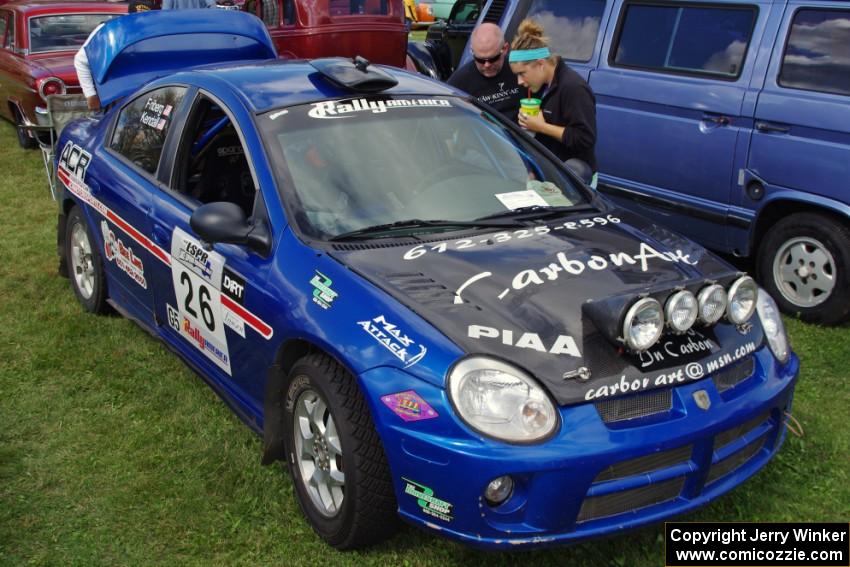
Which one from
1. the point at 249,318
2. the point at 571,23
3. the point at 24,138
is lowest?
the point at 24,138

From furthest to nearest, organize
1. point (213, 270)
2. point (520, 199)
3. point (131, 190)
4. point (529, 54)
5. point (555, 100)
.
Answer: point (555, 100), point (529, 54), point (131, 190), point (520, 199), point (213, 270)

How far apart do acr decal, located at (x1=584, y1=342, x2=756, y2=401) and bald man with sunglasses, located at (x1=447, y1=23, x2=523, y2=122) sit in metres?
3.06

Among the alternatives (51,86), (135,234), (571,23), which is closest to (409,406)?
(135,234)

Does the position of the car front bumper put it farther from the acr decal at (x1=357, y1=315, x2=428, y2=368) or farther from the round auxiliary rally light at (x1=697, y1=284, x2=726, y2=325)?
the round auxiliary rally light at (x1=697, y1=284, x2=726, y2=325)

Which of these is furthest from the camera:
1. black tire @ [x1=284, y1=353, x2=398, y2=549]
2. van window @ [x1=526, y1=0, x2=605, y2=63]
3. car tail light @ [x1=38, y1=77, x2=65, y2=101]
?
car tail light @ [x1=38, y1=77, x2=65, y2=101]

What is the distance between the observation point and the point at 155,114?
15.4 ft

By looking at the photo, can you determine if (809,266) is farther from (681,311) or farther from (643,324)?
(643,324)

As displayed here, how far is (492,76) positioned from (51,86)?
5.66 m

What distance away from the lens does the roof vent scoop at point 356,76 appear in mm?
4062

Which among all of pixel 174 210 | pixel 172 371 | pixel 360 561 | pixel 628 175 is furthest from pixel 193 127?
pixel 628 175

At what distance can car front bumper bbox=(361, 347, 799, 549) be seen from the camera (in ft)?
8.99

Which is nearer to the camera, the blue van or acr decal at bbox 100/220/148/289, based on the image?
acr decal at bbox 100/220/148/289

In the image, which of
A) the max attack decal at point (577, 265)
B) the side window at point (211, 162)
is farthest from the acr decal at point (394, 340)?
the side window at point (211, 162)

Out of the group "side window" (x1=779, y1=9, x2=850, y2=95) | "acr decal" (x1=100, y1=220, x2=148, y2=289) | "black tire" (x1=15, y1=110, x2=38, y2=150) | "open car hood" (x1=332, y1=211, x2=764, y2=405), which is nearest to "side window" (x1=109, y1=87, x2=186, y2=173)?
"acr decal" (x1=100, y1=220, x2=148, y2=289)
